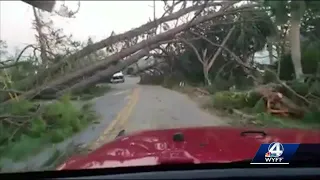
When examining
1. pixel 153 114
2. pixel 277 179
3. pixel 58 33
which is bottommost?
pixel 277 179

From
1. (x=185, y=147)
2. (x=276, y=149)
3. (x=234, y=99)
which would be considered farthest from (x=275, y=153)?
(x=234, y=99)

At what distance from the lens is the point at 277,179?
220 centimetres

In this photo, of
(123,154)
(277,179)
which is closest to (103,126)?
(123,154)

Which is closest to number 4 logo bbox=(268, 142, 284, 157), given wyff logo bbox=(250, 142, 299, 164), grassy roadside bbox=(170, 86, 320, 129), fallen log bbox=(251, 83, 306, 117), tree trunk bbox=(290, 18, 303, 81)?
wyff logo bbox=(250, 142, 299, 164)

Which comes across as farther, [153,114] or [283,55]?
[283,55]

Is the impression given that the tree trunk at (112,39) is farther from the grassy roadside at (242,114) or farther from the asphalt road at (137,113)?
the grassy roadside at (242,114)

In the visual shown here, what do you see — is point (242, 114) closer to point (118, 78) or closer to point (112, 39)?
point (118, 78)

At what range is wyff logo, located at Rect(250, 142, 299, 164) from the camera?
2.36m

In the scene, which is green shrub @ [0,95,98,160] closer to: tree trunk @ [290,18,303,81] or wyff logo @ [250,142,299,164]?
wyff logo @ [250,142,299,164]

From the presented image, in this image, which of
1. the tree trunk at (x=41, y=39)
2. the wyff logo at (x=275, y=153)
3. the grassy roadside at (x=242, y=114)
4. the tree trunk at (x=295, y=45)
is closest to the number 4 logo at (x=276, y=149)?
the wyff logo at (x=275, y=153)

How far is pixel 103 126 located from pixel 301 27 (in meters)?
1.50

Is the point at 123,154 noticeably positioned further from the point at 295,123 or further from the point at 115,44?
the point at 295,123

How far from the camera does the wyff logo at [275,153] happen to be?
2355 millimetres

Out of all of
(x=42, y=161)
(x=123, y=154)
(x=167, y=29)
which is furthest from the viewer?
(x=167, y=29)
